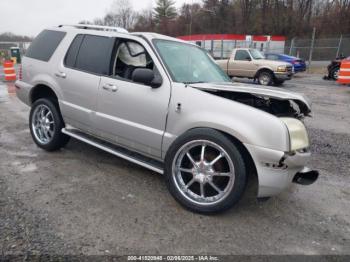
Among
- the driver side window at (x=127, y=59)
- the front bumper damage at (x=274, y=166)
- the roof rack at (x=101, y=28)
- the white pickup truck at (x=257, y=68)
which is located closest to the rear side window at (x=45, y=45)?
the roof rack at (x=101, y=28)

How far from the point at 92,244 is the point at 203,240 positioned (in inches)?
38.5

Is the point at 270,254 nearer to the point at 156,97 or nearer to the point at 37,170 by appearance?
the point at 156,97

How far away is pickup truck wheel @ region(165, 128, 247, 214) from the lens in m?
3.00

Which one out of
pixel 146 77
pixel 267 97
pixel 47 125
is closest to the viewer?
pixel 267 97

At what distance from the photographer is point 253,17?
56344 millimetres

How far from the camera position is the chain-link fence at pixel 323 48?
95.7 feet

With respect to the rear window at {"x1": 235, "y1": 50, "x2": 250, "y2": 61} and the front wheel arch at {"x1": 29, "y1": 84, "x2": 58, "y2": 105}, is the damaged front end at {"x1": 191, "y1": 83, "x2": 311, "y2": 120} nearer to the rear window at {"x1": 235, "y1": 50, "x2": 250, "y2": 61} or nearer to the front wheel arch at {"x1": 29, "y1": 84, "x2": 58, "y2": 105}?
the front wheel arch at {"x1": 29, "y1": 84, "x2": 58, "y2": 105}

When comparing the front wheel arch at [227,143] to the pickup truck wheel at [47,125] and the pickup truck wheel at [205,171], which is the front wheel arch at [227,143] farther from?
the pickup truck wheel at [47,125]

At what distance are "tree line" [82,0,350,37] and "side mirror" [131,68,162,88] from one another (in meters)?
45.8

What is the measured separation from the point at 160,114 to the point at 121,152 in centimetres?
86

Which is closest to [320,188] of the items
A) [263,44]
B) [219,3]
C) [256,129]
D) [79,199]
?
[256,129]

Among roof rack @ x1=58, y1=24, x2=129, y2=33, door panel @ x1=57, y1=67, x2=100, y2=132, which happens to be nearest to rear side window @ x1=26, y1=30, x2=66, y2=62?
roof rack @ x1=58, y1=24, x2=129, y2=33

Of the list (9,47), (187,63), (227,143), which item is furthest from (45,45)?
(9,47)

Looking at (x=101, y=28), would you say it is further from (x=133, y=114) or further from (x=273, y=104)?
(x=273, y=104)
